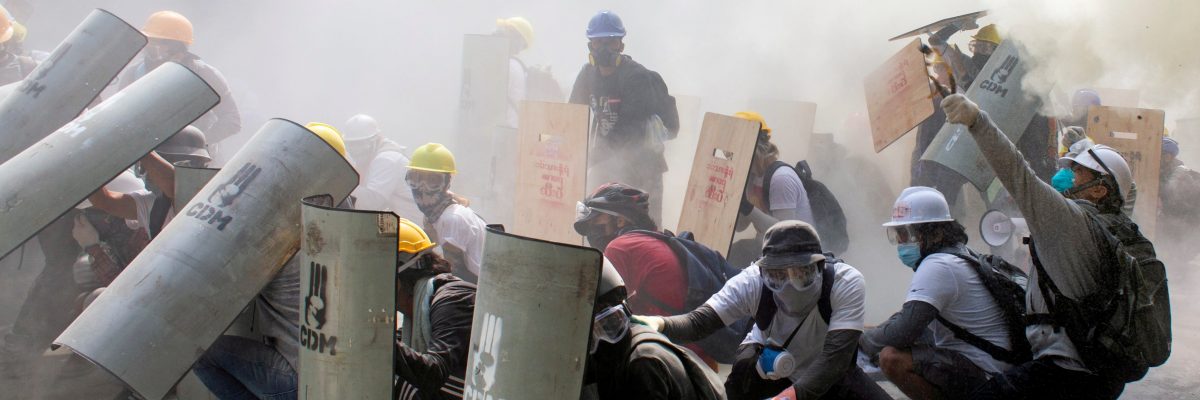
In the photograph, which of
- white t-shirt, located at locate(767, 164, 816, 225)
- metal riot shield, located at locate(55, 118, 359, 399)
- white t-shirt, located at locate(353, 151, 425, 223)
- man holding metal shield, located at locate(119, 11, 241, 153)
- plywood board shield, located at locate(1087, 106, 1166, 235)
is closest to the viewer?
metal riot shield, located at locate(55, 118, 359, 399)

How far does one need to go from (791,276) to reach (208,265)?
6.29 feet

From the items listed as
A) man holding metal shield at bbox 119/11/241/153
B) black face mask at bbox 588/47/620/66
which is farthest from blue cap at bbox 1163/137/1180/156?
man holding metal shield at bbox 119/11/241/153

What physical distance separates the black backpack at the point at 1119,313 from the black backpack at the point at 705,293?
133 cm

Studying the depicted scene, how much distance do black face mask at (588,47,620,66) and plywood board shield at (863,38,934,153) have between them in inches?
66.9

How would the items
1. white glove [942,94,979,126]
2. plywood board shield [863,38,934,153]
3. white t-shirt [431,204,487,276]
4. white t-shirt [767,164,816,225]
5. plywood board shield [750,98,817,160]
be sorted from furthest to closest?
plywood board shield [750,98,817,160] < plywood board shield [863,38,934,153] < white t-shirt [767,164,816,225] < white t-shirt [431,204,487,276] < white glove [942,94,979,126]

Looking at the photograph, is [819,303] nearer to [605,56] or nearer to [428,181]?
[428,181]

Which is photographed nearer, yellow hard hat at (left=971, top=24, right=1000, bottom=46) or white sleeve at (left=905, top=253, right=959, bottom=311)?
white sleeve at (left=905, top=253, right=959, bottom=311)

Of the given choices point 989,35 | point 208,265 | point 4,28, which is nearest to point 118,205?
point 208,265

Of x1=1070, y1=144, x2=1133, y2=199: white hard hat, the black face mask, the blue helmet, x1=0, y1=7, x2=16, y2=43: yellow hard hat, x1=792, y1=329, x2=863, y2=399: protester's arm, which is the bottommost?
x1=792, y1=329, x2=863, y2=399: protester's arm

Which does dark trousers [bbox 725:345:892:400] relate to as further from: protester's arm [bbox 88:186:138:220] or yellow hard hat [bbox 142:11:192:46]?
yellow hard hat [bbox 142:11:192:46]

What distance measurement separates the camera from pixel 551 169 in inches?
252

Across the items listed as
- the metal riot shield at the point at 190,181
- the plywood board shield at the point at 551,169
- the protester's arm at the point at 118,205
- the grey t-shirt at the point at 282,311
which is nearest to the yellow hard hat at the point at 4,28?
the plywood board shield at the point at 551,169

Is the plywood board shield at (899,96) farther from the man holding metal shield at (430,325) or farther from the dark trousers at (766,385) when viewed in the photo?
the man holding metal shield at (430,325)

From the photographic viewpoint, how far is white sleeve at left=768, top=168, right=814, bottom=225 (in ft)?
18.0
